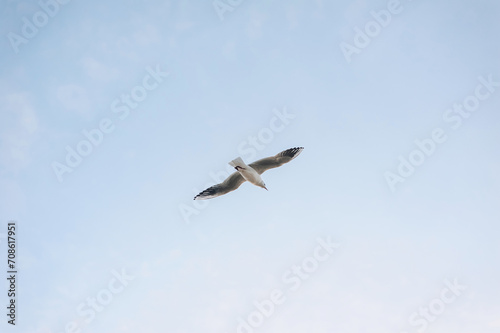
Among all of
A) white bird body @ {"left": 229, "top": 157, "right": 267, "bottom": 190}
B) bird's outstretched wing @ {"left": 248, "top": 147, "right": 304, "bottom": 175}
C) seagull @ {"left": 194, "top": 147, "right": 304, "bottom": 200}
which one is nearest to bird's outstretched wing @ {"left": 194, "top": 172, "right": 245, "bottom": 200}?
seagull @ {"left": 194, "top": 147, "right": 304, "bottom": 200}

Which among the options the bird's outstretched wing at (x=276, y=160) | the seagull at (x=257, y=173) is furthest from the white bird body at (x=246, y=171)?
the bird's outstretched wing at (x=276, y=160)

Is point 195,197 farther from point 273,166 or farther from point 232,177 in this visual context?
point 273,166

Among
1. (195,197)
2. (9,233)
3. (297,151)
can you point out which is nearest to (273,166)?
(297,151)

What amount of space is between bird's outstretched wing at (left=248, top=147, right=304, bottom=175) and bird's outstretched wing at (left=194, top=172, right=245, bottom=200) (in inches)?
23.4

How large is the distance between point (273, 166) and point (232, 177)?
4.21ft

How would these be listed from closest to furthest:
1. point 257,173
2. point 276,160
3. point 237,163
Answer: point 237,163
point 257,173
point 276,160

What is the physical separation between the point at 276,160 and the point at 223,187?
5.88 ft

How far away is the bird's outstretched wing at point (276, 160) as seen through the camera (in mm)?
14438

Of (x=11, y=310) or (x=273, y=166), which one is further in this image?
(x=11, y=310)

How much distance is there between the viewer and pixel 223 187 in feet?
47.9

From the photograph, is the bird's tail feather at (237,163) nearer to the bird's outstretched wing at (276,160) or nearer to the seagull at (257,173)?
the seagull at (257,173)

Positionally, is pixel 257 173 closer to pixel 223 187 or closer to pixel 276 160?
pixel 276 160

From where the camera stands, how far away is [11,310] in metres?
15.9

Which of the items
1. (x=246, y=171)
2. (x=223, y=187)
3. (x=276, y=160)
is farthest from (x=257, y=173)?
(x=223, y=187)
